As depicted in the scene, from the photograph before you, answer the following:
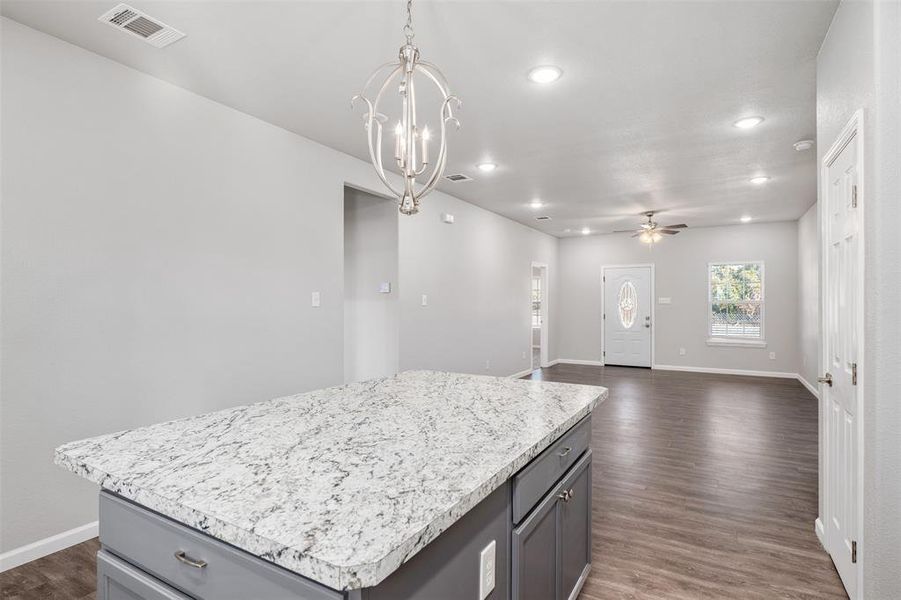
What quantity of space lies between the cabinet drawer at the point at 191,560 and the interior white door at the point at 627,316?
29.7ft

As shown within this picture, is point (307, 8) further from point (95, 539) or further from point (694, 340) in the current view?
point (694, 340)

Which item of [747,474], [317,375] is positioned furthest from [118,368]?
[747,474]

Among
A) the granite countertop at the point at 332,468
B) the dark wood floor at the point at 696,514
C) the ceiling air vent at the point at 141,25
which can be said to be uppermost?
the ceiling air vent at the point at 141,25

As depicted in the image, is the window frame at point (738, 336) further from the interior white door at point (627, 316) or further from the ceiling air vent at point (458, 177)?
the ceiling air vent at point (458, 177)

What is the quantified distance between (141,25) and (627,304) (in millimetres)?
8583

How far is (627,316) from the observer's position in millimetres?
9195

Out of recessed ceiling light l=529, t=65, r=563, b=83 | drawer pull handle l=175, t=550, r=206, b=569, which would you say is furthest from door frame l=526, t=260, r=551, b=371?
drawer pull handle l=175, t=550, r=206, b=569

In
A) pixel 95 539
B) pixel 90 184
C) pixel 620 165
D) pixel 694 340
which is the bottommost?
pixel 95 539

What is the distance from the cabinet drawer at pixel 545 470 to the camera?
1326 mm

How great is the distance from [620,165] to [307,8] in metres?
3.40

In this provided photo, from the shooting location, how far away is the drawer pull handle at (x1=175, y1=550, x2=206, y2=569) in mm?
941

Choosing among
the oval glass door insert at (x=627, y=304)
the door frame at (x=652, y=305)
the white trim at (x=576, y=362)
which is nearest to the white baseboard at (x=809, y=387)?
the door frame at (x=652, y=305)

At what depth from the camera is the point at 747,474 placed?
3.53 m

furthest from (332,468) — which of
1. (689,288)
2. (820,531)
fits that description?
(689,288)
